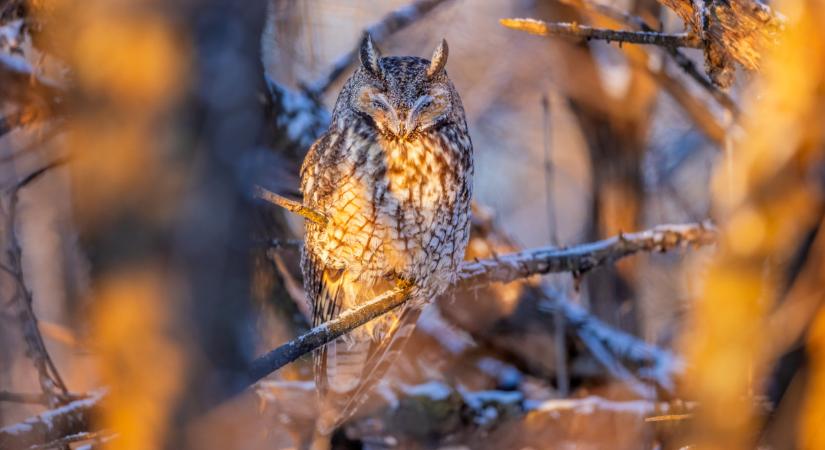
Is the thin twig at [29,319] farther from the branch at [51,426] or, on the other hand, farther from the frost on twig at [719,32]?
the frost on twig at [719,32]

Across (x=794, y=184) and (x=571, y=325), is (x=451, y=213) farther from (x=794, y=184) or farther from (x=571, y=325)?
(x=571, y=325)

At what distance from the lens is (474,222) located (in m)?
3.35

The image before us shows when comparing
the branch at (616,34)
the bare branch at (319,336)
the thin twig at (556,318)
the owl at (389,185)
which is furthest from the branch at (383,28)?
the bare branch at (319,336)

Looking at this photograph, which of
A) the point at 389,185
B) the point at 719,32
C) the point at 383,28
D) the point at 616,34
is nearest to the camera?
the point at 719,32

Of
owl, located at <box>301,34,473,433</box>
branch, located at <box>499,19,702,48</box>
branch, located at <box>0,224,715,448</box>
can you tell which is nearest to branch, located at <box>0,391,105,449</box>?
branch, located at <box>0,224,715,448</box>

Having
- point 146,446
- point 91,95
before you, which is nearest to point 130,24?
point 91,95

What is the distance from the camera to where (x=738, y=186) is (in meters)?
1.16

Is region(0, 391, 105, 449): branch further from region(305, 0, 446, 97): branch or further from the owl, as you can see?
region(305, 0, 446, 97): branch

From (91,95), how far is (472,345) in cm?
310

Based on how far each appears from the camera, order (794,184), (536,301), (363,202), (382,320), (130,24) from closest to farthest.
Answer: (130,24), (794,184), (363,202), (382,320), (536,301)

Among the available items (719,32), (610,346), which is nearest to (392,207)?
(719,32)

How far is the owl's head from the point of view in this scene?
82.7 inches

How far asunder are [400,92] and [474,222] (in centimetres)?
134

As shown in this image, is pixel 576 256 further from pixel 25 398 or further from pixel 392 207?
pixel 25 398
